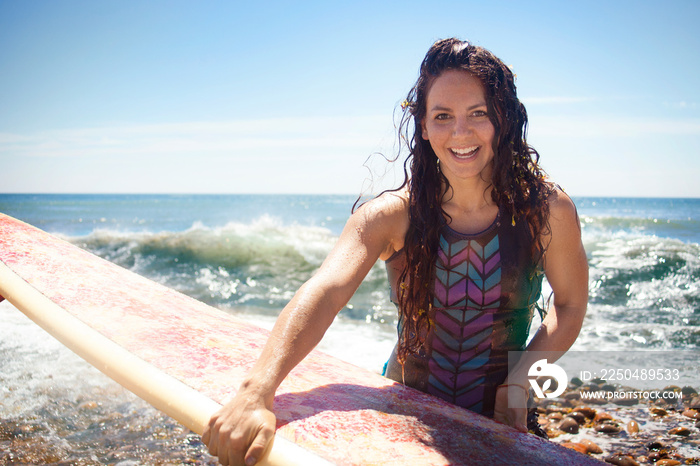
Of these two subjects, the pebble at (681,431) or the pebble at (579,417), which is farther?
the pebble at (579,417)

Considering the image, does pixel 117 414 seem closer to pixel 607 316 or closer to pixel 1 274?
pixel 1 274

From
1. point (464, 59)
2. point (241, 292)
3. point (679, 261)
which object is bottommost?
point (241, 292)

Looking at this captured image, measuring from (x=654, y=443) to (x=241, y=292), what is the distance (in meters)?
7.20

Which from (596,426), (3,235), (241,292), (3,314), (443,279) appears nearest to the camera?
(443,279)

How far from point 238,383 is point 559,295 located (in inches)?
50.0

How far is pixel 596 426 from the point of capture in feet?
10.9

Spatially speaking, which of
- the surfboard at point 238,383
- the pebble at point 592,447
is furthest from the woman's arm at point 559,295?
the pebble at point 592,447

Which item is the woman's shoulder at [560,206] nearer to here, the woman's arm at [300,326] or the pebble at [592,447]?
the woman's arm at [300,326]

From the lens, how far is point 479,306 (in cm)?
171

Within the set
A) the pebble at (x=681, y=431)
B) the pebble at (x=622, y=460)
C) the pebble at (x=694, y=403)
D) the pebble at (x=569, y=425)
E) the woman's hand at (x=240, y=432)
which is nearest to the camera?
the woman's hand at (x=240, y=432)

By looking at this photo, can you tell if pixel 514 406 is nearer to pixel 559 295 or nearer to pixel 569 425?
pixel 559 295

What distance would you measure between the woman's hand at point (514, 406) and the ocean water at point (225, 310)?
1.72 meters

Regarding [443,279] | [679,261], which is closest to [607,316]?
[679,261]

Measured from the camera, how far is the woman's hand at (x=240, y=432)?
1127 mm
